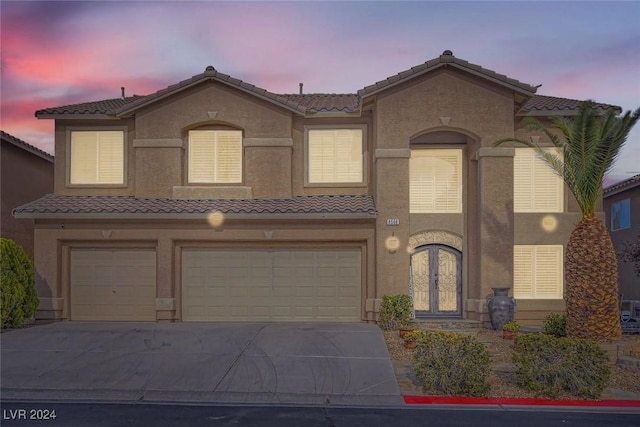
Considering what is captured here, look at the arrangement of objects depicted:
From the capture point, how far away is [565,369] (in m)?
11.0

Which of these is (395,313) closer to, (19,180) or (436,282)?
(436,282)

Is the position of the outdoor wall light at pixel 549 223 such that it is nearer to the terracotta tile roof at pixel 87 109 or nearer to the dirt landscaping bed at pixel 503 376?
the dirt landscaping bed at pixel 503 376

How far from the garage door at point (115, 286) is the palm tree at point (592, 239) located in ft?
39.7

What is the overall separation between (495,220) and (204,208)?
880cm

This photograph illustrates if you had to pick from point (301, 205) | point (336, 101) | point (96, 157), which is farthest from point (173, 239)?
point (336, 101)

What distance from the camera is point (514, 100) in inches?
706

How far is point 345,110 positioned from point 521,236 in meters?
6.87

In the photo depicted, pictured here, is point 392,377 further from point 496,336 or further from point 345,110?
point 345,110

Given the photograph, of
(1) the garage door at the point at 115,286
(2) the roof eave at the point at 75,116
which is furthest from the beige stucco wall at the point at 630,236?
(2) the roof eave at the point at 75,116

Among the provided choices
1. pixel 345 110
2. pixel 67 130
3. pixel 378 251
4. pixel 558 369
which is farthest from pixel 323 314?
pixel 67 130

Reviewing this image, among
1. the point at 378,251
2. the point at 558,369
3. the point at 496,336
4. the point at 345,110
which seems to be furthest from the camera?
the point at 345,110

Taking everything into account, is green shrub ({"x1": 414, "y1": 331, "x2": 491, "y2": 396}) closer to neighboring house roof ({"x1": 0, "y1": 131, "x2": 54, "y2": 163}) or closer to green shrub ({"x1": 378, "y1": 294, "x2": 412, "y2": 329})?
green shrub ({"x1": 378, "y1": 294, "x2": 412, "y2": 329})

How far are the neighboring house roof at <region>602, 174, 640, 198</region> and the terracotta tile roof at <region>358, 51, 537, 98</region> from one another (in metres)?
9.89

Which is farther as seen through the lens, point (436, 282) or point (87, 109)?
point (87, 109)
